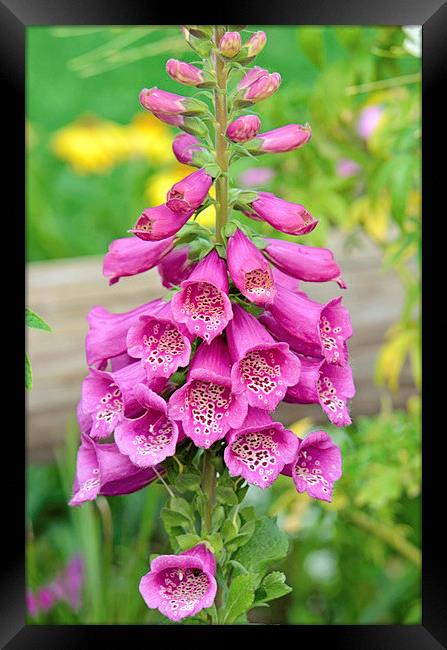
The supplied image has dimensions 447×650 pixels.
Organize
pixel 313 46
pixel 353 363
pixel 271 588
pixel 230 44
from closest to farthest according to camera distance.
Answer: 1. pixel 230 44
2. pixel 271 588
3. pixel 313 46
4. pixel 353 363

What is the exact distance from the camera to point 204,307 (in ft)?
2.78

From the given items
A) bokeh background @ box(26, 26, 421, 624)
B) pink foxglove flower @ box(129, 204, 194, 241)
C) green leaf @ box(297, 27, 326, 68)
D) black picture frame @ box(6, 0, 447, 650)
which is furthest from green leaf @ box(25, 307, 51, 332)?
green leaf @ box(297, 27, 326, 68)

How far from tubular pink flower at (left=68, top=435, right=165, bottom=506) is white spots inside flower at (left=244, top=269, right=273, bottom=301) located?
0.20 meters

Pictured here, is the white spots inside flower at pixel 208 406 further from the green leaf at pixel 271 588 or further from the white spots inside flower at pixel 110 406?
the green leaf at pixel 271 588

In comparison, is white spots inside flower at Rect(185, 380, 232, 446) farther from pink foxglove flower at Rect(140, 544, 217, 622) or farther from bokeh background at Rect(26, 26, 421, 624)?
bokeh background at Rect(26, 26, 421, 624)

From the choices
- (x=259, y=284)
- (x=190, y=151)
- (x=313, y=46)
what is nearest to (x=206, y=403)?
(x=259, y=284)

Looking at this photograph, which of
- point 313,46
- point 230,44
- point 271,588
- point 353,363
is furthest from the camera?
point 353,363

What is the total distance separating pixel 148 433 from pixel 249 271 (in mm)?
170

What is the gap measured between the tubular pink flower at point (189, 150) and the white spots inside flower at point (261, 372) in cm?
18
